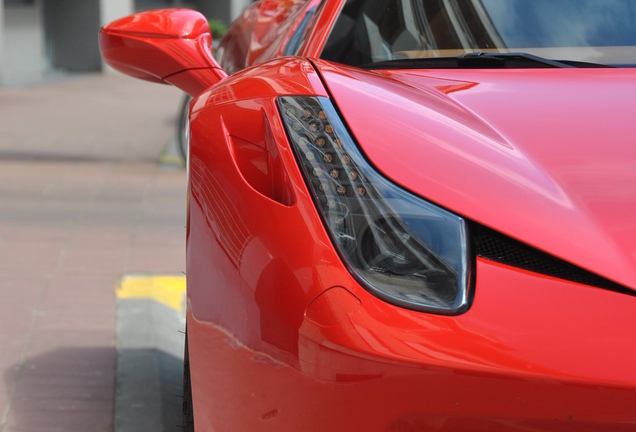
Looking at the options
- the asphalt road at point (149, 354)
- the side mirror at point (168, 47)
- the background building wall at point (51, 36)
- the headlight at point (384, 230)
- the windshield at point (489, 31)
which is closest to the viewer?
the headlight at point (384, 230)

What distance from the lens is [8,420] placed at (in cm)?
279

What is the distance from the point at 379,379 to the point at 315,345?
0.12m

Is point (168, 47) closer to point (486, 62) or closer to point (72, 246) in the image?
point (486, 62)

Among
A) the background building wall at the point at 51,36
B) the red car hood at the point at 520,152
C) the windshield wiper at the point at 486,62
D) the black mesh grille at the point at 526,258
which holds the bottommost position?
the background building wall at the point at 51,36

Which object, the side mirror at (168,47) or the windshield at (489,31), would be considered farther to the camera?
the side mirror at (168,47)

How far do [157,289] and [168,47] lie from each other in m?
1.69

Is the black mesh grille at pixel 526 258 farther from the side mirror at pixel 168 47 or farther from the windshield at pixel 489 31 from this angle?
the side mirror at pixel 168 47

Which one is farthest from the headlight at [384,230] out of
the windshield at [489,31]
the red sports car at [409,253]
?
the windshield at [489,31]

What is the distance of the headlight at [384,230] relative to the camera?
1.49 metres

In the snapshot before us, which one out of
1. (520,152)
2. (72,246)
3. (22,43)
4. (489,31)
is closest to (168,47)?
(489,31)

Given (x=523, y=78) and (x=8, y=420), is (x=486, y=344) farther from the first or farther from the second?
(x=8, y=420)

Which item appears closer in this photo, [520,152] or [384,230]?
[384,230]

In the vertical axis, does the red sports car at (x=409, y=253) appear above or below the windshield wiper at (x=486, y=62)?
below

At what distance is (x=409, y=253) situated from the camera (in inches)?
61.3
